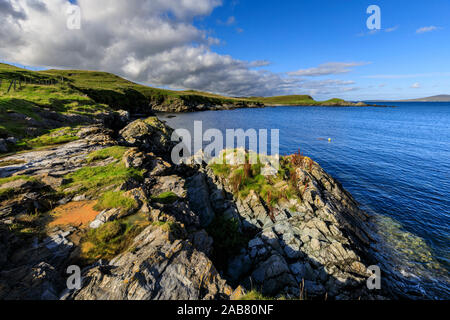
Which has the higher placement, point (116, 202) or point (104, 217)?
point (116, 202)

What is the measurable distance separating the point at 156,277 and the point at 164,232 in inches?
81.7

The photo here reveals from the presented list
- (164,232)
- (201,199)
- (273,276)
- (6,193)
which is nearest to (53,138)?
(6,193)

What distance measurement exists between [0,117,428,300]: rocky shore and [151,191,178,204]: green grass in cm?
7

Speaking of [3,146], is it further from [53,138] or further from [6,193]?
[6,193]

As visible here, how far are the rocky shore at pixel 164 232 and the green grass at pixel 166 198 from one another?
7cm

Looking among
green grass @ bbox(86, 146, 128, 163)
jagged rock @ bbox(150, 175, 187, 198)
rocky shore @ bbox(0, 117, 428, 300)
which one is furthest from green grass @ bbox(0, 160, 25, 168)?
jagged rock @ bbox(150, 175, 187, 198)

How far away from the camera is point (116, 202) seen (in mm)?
10648

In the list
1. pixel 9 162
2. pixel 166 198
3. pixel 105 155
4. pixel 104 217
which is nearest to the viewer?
pixel 104 217

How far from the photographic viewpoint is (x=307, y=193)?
16312mm

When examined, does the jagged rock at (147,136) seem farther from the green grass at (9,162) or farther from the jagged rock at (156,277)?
the jagged rock at (156,277)

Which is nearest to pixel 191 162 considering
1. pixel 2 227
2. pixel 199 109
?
pixel 2 227

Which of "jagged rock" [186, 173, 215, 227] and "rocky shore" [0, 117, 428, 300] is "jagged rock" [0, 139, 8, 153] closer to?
"rocky shore" [0, 117, 428, 300]

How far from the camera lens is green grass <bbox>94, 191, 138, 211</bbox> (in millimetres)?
10328
